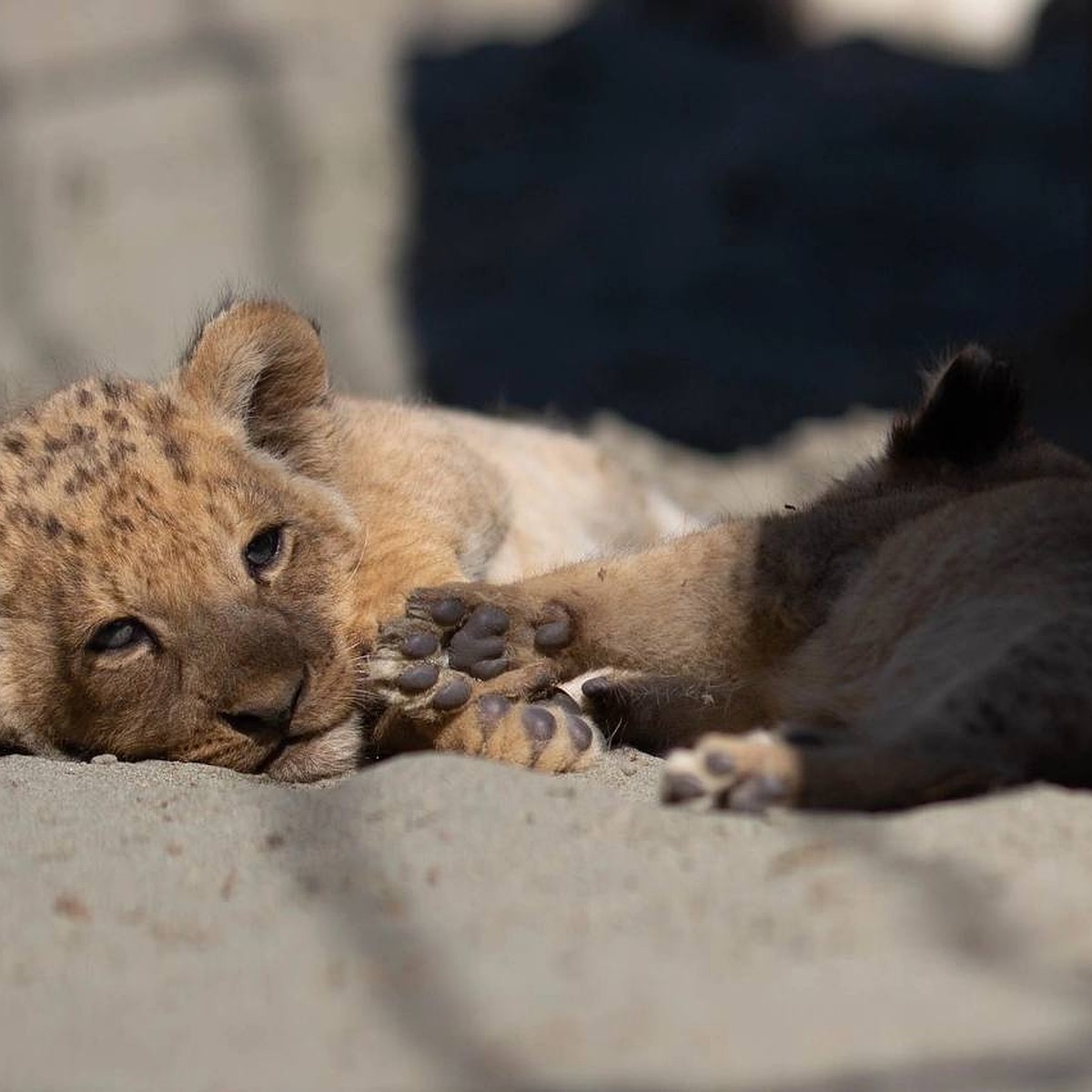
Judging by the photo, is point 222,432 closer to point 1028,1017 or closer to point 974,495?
point 974,495

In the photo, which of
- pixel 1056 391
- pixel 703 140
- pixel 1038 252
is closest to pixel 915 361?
pixel 1056 391

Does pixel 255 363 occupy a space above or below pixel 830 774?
above

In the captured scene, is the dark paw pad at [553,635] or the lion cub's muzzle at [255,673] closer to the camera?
the lion cub's muzzle at [255,673]

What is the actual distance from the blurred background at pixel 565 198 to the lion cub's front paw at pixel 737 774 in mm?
4851

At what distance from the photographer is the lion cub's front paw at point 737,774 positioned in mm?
2980

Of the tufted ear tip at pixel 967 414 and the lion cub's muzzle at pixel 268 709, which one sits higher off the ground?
the tufted ear tip at pixel 967 414

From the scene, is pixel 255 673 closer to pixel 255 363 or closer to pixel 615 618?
pixel 615 618

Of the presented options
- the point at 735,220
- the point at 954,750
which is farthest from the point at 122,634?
the point at 735,220

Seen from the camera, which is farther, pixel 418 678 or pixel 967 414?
pixel 967 414

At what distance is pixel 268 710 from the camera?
3721mm

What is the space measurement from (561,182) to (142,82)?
2.90 m

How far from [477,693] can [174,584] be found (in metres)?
0.68

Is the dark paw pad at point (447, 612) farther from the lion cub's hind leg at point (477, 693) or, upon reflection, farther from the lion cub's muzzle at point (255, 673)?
the lion cub's muzzle at point (255, 673)

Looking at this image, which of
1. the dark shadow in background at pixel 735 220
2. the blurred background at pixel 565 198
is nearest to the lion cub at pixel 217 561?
the blurred background at pixel 565 198
